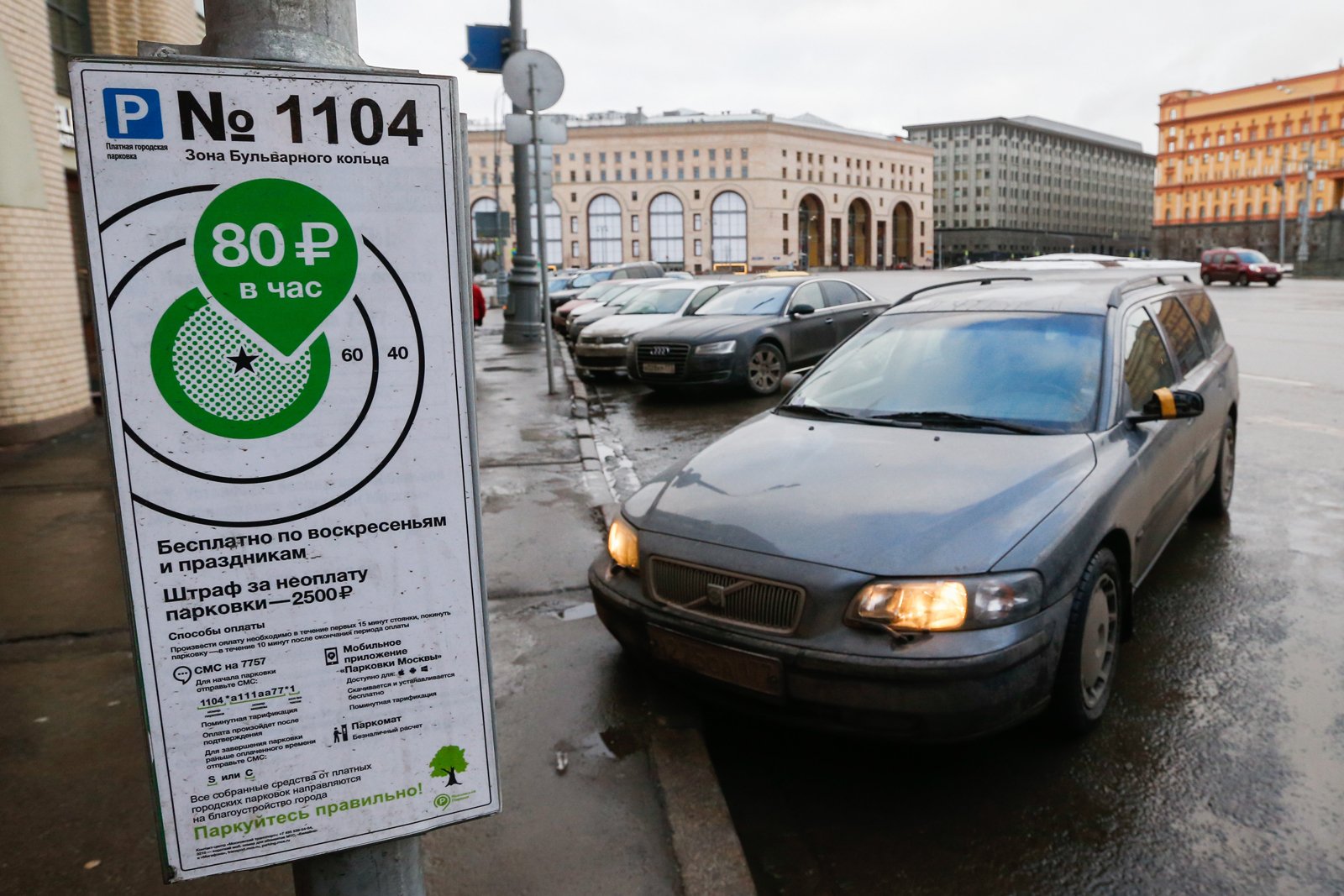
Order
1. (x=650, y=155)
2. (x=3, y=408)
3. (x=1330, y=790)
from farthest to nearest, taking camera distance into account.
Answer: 1. (x=650, y=155)
2. (x=3, y=408)
3. (x=1330, y=790)

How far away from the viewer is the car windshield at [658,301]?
1620 centimetres

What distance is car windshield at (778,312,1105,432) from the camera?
160 inches

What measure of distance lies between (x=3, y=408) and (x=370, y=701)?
8.66m

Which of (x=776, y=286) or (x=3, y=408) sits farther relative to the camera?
(x=776, y=286)

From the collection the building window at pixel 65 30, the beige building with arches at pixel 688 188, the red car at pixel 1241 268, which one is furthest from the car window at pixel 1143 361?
the beige building with arches at pixel 688 188

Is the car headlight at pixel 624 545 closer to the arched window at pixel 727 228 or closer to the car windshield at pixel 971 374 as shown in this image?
the car windshield at pixel 971 374

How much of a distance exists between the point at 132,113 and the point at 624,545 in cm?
246

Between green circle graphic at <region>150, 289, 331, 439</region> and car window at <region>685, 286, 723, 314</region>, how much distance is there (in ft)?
40.1

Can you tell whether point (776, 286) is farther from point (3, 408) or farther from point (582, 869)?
point (582, 869)

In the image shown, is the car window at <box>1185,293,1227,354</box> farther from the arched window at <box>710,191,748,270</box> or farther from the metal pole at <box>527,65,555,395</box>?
the arched window at <box>710,191,748,270</box>

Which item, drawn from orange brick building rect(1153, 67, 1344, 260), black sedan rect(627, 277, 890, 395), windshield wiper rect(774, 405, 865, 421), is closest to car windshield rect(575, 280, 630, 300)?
black sedan rect(627, 277, 890, 395)

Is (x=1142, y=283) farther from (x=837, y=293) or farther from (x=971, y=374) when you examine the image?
(x=837, y=293)

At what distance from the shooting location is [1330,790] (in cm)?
306

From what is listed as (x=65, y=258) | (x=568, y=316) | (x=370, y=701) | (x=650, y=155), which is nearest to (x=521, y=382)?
(x=65, y=258)
